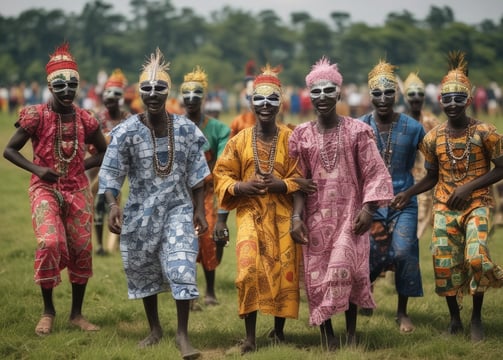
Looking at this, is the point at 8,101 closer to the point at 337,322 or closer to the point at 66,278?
the point at 66,278

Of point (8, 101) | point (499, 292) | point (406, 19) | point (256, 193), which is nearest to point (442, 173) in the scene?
point (256, 193)

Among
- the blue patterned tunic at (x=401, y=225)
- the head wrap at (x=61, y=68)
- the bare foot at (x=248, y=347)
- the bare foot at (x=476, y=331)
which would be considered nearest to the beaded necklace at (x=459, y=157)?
the blue patterned tunic at (x=401, y=225)

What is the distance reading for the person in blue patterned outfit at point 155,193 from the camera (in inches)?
302

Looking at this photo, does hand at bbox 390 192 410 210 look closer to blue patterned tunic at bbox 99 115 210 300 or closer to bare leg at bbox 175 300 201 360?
blue patterned tunic at bbox 99 115 210 300

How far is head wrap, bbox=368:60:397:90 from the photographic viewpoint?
8.77m

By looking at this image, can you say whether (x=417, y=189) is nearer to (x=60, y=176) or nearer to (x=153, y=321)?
(x=153, y=321)

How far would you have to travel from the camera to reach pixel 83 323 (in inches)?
333

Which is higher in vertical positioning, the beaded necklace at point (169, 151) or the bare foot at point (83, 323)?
the beaded necklace at point (169, 151)

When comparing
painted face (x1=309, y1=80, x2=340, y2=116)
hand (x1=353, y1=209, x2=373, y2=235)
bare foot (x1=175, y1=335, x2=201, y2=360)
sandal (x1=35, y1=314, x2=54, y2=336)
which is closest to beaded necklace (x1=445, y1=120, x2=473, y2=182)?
hand (x1=353, y1=209, x2=373, y2=235)

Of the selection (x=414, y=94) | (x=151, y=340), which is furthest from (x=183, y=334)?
(x=414, y=94)

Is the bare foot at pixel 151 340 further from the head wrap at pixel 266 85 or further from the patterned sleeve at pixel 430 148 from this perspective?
the patterned sleeve at pixel 430 148

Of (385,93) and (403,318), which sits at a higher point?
(385,93)

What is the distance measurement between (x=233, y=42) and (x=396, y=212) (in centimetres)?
8384

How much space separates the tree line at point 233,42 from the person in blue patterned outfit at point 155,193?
57626 mm
